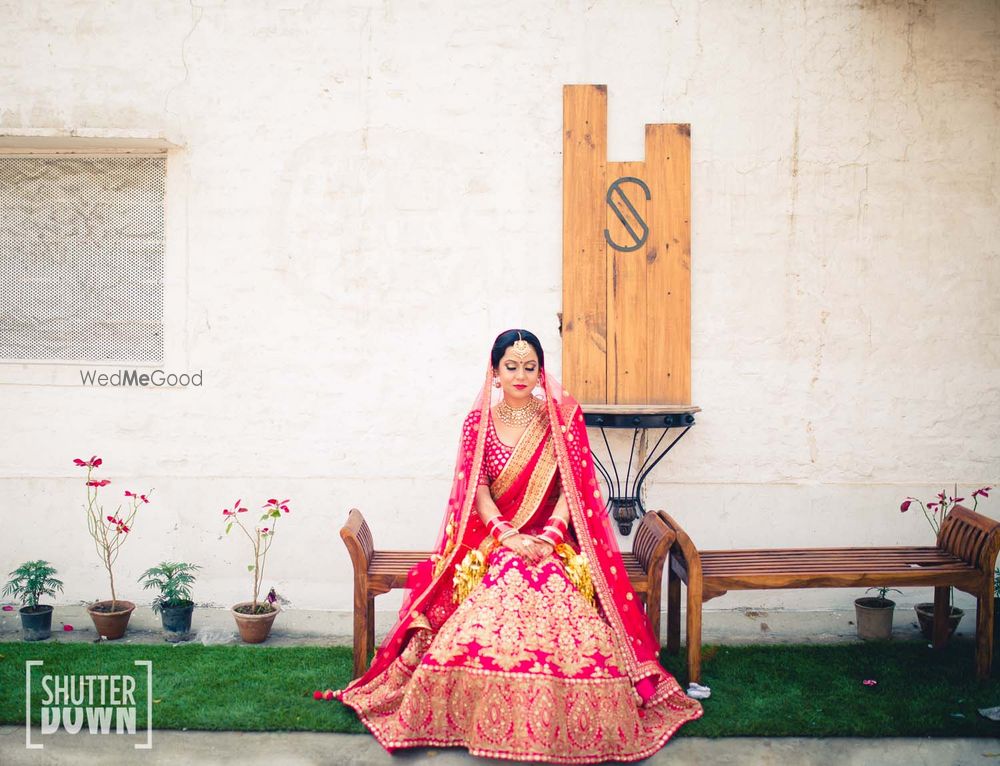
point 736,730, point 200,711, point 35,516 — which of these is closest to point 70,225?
point 35,516

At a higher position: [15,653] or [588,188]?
[588,188]

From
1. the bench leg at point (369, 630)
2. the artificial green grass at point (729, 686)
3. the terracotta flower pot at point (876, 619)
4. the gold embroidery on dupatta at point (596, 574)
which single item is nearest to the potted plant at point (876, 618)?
the terracotta flower pot at point (876, 619)

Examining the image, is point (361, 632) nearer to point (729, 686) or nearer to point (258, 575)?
point (258, 575)

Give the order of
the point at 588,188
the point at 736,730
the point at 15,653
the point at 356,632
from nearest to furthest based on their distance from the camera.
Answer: the point at 736,730 < the point at 356,632 < the point at 15,653 < the point at 588,188

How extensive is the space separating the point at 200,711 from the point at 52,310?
8.72 ft

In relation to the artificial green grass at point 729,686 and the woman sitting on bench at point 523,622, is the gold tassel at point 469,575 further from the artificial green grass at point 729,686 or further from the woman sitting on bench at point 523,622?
the artificial green grass at point 729,686

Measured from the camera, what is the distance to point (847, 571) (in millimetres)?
3820

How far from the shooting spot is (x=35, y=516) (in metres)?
4.79

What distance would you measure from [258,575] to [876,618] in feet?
10.8

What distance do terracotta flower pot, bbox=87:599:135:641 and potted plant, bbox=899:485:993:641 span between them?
13.3ft

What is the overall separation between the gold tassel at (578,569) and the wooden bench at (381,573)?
1.14 ft

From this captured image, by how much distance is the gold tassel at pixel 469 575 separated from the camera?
3498 millimetres

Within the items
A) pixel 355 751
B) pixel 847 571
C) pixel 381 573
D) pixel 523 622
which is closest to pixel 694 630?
pixel 847 571

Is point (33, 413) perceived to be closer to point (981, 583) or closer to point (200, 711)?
point (200, 711)
